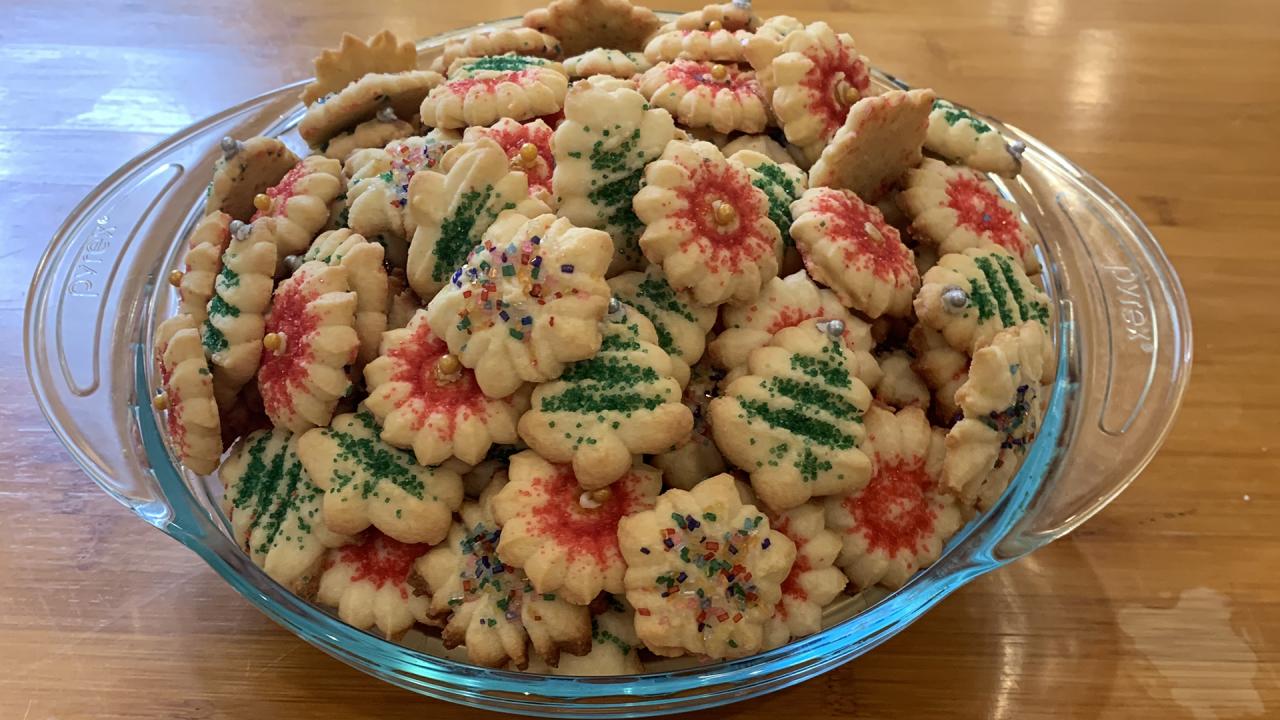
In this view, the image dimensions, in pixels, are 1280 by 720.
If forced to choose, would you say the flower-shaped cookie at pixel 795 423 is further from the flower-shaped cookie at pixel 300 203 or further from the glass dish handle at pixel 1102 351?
the flower-shaped cookie at pixel 300 203

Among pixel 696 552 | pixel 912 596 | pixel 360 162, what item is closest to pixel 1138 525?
pixel 912 596

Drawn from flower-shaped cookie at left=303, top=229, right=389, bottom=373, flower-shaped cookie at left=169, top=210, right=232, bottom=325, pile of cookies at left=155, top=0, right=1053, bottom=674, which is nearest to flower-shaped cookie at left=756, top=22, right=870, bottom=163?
pile of cookies at left=155, top=0, right=1053, bottom=674

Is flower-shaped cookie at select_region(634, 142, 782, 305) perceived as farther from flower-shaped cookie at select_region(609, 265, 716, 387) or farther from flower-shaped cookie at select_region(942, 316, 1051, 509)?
flower-shaped cookie at select_region(942, 316, 1051, 509)

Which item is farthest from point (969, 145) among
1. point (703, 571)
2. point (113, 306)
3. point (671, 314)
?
point (113, 306)

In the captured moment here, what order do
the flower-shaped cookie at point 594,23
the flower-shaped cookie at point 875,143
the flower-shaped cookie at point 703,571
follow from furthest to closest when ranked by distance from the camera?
the flower-shaped cookie at point 594,23, the flower-shaped cookie at point 875,143, the flower-shaped cookie at point 703,571

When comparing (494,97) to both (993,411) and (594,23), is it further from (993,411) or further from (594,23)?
(993,411)

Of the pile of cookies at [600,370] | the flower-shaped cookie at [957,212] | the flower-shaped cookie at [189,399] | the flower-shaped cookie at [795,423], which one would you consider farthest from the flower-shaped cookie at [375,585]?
the flower-shaped cookie at [957,212]
